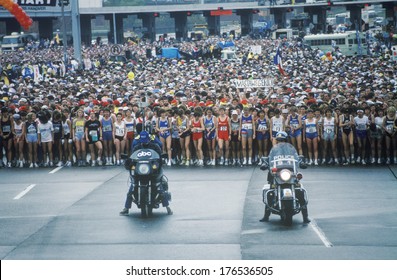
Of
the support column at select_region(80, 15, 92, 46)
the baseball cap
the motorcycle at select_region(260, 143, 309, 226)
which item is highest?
the support column at select_region(80, 15, 92, 46)

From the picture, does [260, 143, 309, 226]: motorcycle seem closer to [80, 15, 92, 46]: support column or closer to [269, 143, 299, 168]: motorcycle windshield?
[269, 143, 299, 168]: motorcycle windshield

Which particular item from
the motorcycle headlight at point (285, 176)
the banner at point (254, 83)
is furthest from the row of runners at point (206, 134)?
the motorcycle headlight at point (285, 176)

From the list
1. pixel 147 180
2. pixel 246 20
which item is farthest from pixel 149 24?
pixel 147 180

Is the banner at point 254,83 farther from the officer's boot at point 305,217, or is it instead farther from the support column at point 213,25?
the support column at point 213,25

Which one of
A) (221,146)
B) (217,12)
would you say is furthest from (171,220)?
(217,12)

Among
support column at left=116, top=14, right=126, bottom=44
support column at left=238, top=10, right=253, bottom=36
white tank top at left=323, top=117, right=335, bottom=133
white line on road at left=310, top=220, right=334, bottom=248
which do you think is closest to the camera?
white line on road at left=310, top=220, right=334, bottom=248

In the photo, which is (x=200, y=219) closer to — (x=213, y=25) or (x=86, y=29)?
(x=86, y=29)

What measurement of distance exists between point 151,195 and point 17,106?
1353cm

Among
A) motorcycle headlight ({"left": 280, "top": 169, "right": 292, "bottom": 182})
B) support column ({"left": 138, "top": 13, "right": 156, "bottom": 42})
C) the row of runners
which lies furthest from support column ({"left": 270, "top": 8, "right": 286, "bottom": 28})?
motorcycle headlight ({"left": 280, "top": 169, "right": 292, "bottom": 182})

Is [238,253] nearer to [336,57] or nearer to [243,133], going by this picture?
[243,133]

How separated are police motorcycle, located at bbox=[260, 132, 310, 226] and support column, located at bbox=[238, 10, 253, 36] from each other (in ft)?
330

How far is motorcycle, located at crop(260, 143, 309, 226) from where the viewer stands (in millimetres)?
14883

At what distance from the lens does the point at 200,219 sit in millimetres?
16047

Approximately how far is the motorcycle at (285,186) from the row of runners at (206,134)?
27.7 feet
